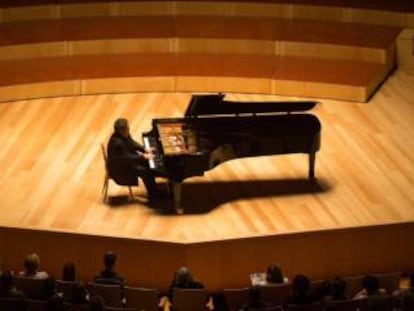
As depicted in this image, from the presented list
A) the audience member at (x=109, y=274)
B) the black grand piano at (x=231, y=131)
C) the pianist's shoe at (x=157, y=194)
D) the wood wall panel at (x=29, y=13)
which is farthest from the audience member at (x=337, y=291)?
the wood wall panel at (x=29, y=13)

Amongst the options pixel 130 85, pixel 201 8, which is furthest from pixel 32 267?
pixel 201 8

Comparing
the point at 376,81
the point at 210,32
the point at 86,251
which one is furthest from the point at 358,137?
the point at 86,251

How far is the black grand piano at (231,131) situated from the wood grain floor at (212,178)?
286 millimetres

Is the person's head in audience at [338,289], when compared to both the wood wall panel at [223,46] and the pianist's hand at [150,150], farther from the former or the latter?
the wood wall panel at [223,46]

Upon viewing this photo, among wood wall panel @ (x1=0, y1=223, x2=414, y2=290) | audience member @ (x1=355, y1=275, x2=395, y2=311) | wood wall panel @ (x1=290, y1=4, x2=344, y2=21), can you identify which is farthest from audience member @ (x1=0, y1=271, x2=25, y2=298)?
wood wall panel @ (x1=290, y1=4, x2=344, y2=21)

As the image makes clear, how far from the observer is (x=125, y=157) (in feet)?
18.1

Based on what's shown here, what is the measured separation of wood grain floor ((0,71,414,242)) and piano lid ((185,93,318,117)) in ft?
1.65

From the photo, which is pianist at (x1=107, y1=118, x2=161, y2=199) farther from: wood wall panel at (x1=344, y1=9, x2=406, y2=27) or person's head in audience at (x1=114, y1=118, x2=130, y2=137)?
wood wall panel at (x1=344, y1=9, x2=406, y2=27)

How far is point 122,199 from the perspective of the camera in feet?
19.0

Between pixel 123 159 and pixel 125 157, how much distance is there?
0.05 feet

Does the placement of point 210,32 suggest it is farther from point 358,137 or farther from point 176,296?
point 176,296

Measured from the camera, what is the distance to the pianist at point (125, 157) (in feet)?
18.0

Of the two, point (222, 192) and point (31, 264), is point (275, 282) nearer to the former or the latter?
point (31, 264)

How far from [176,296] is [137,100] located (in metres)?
2.93
